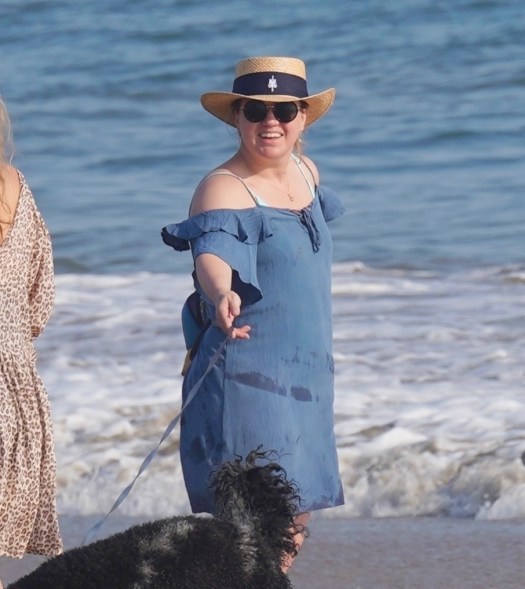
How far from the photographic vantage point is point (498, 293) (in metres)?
8.44

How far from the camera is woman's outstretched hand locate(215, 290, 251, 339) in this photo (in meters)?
3.35

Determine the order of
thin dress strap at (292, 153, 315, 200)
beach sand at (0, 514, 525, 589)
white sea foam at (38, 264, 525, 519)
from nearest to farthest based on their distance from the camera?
thin dress strap at (292, 153, 315, 200) → beach sand at (0, 514, 525, 589) → white sea foam at (38, 264, 525, 519)

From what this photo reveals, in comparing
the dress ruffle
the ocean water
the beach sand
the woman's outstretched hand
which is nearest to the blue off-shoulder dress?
the dress ruffle

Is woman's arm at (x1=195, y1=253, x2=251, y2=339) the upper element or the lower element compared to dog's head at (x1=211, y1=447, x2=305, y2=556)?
upper

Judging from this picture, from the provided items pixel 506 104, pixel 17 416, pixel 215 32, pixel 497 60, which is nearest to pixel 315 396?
pixel 17 416

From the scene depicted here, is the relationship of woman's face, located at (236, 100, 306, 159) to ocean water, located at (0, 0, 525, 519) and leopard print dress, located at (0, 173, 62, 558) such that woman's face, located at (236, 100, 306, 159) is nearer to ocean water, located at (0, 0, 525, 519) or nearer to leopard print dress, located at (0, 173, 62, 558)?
leopard print dress, located at (0, 173, 62, 558)

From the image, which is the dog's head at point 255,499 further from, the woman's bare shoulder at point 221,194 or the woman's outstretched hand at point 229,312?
the woman's bare shoulder at point 221,194

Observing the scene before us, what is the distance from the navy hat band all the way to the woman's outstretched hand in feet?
2.11

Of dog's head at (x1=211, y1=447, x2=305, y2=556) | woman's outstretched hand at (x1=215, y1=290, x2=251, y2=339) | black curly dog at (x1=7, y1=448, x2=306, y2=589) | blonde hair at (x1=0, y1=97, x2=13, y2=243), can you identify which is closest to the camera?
black curly dog at (x1=7, y1=448, x2=306, y2=589)

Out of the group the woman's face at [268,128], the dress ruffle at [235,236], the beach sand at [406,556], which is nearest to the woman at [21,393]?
the dress ruffle at [235,236]

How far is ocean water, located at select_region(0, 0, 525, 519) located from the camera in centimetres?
570

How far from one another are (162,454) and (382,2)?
14.0 metres

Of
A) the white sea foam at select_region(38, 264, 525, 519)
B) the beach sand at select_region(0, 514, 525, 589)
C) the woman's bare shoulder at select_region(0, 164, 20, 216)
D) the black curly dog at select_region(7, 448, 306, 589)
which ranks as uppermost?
the woman's bare shoulder at select_region(0, 164, 20, 216)

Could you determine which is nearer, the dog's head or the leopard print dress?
the dog's head
